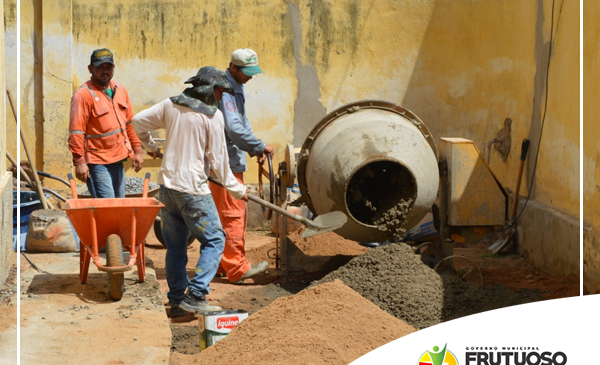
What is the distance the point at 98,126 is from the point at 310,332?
10.1 feet

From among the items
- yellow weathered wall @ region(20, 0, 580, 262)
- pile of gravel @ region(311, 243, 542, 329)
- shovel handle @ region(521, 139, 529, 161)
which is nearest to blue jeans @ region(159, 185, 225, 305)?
pile of gravel @ region(311, 243, 542, 329)

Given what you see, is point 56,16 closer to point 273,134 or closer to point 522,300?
point 273,134

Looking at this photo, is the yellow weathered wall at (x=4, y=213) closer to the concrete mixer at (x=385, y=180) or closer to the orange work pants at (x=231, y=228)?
the orange work pants at (x=231, y=228)

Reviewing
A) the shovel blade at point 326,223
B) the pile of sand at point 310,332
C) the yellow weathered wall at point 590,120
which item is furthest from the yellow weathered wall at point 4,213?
the yellow weathered wall at point 590,120

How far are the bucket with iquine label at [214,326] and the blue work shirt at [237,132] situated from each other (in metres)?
2.34

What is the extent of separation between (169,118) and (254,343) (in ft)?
6.39

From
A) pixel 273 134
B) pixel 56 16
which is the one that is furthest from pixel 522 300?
pixel 56 16

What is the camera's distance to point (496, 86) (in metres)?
9.68

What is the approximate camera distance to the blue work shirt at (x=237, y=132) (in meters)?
6.99

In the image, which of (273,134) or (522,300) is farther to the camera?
(273,134)

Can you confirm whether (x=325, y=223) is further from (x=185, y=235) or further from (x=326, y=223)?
(x=185, y=235)

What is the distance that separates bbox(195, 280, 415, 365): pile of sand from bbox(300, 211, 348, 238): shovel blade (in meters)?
1.36

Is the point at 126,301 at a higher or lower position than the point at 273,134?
lower

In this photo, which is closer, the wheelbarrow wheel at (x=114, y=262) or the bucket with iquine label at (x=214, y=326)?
the bucket with iquine label at (x=214, y=326)
